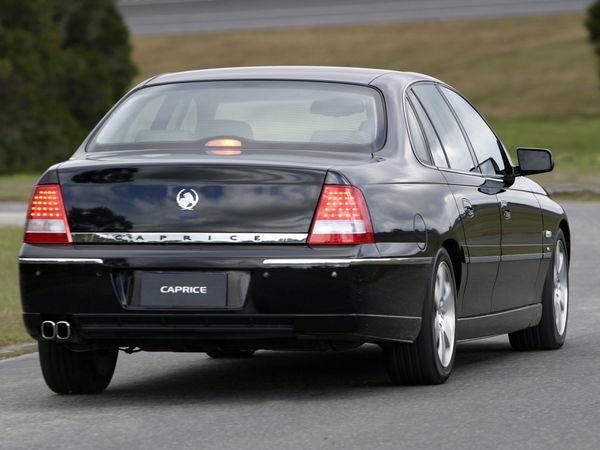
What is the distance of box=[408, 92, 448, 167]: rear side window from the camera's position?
926cm

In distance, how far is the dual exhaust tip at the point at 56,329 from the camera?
26.9 ft

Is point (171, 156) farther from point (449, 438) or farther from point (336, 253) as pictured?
point (449, 438)

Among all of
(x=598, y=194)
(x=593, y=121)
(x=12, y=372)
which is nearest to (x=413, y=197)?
(x=12, y=372)

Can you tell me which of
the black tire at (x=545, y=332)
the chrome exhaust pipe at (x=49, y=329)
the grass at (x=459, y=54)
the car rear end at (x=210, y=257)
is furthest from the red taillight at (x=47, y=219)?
the grass at (x=459, y=54)

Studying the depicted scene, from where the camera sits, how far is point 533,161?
1050 cm

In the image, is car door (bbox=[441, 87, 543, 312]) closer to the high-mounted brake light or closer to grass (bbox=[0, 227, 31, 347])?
the high-mounted brake light

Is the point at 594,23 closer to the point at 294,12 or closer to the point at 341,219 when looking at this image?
the point at 294,12

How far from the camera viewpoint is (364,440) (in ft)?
23.4

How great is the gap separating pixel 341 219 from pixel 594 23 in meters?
61.0

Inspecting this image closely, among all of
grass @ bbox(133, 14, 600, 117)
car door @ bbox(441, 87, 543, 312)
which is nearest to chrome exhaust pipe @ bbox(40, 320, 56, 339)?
car door @ bbox(441, 87, 543, 312)

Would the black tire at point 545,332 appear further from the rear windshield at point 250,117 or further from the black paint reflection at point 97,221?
the black paint reflection at point 97,221

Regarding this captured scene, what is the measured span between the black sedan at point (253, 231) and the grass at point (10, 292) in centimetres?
351

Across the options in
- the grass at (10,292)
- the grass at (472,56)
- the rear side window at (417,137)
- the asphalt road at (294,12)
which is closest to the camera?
the rear side window at (417,137)

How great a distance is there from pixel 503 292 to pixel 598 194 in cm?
2146
